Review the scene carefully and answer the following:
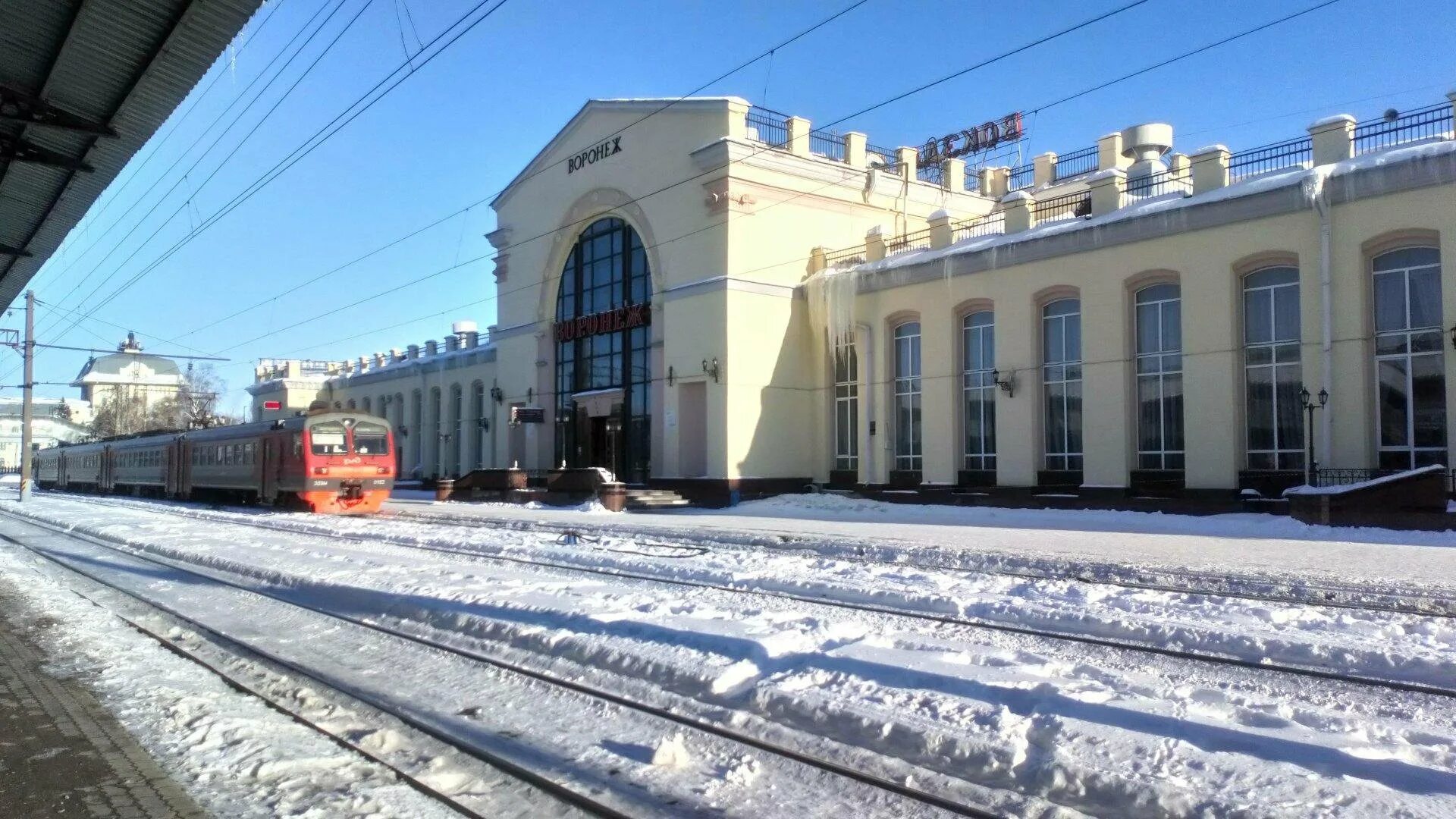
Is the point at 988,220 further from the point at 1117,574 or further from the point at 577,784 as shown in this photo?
the point at 577,784

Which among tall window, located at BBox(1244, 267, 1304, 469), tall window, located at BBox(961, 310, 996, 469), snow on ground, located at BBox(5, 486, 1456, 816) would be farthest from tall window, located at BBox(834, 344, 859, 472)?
snow on ground, located at BBox(5, 486, 1456, 816)

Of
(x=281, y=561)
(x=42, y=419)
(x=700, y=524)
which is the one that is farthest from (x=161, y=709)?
(x=42, y=419)

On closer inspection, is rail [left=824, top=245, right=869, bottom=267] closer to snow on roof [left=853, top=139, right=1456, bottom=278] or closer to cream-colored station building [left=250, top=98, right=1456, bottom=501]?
cream-colored station building [left=250, top=98, right=1456, bottom=501]

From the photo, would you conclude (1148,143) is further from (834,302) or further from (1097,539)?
(1097,539)

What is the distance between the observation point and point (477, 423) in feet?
151

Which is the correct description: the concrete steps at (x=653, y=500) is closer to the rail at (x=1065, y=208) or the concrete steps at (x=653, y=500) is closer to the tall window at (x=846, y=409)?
the tall window at (x=846, y=409)

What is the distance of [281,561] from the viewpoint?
1600 centimetres

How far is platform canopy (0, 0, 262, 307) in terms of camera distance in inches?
317

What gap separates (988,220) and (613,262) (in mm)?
13234

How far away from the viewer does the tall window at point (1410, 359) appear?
63.4 feet

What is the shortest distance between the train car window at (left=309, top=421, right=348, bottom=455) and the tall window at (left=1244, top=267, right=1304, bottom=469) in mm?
23144

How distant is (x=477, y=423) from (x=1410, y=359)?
35.9 metres

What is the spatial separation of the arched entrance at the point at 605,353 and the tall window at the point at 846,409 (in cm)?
625

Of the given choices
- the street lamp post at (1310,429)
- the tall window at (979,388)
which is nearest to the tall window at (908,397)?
the tall window at (979,388)
